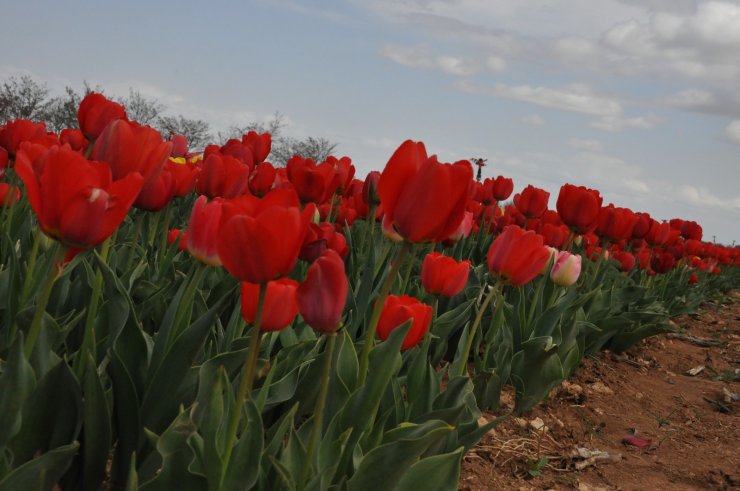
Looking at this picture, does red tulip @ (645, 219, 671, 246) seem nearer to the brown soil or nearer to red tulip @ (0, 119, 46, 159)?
the brown soil

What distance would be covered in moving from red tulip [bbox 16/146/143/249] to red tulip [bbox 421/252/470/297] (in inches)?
53.1

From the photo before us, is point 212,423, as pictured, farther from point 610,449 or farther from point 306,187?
point 610,449

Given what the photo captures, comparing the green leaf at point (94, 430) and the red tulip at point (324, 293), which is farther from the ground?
the red tulip at point (324, 293)

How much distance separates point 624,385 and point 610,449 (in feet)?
4.14

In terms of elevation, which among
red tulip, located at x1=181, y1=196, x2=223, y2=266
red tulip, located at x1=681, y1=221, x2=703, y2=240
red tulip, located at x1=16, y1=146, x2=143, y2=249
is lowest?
red tulip, located at x1=181, y1=196, x2=223, y2=266

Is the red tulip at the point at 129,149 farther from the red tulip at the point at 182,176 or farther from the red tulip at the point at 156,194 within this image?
the red tulip at the point at 182,176

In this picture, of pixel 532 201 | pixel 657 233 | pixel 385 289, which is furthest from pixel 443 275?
pixel 657 233

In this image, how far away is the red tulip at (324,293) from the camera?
121 centimetres

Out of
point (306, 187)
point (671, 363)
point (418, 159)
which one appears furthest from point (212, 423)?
point (671, 363)

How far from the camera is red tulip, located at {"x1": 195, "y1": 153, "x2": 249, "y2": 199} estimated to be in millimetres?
2340

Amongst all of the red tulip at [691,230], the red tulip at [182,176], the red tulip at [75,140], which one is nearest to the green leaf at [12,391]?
the red tulip at [182,176]

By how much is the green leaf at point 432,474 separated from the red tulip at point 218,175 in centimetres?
107

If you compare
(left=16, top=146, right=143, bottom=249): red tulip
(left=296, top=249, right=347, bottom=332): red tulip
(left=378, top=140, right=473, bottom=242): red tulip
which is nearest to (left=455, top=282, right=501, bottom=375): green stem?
(left=378, top=140, right=473, bottom=242): red tulip

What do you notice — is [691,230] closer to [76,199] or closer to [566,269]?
[566,269]
